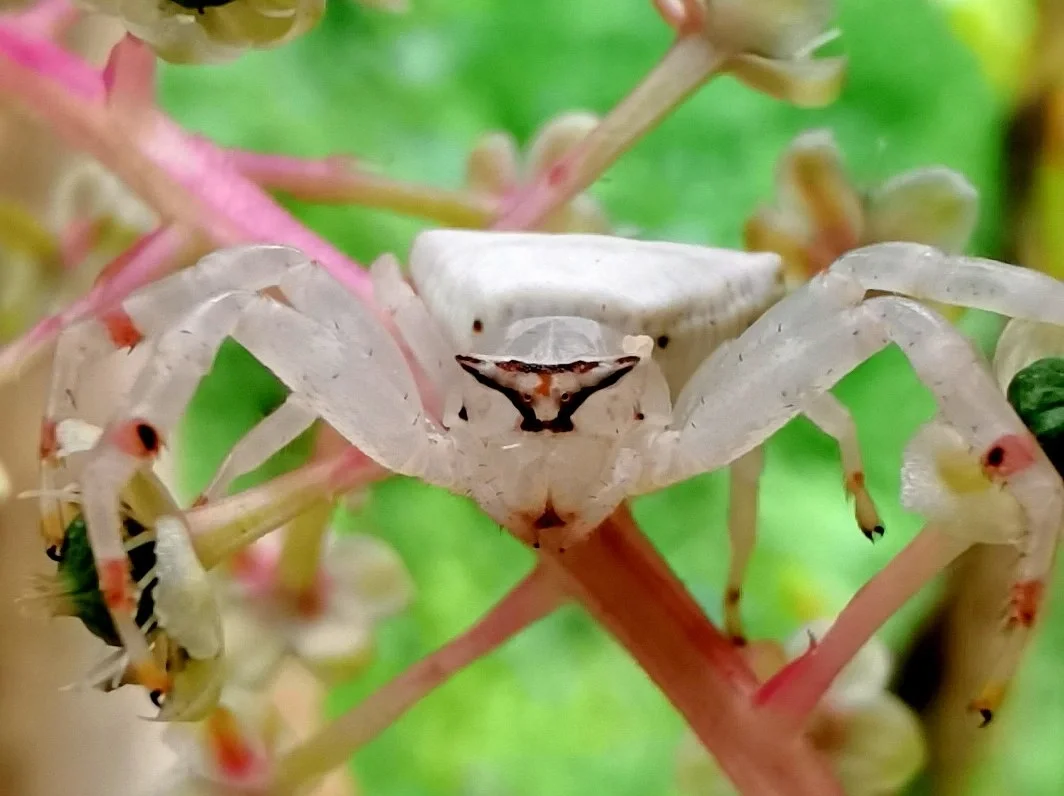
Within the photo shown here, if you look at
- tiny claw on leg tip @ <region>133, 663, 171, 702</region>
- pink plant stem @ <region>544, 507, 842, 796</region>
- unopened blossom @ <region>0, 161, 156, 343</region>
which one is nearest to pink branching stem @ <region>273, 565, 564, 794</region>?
pink plant stem @ <region>544, 507, 842, 796</region>

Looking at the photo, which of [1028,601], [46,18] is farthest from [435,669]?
[46,18]

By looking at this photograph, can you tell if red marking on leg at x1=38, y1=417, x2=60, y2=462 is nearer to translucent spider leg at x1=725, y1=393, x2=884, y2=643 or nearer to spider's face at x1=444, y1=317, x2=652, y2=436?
spider's face at x1=444, y1=317, x2=652, y2=436

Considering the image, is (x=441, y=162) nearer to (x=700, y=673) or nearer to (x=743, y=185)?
(x=743, y=185)

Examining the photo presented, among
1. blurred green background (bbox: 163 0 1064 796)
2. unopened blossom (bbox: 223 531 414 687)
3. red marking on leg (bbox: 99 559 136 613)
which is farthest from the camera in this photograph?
blurred green background (bbox: 163 0 1064 796)

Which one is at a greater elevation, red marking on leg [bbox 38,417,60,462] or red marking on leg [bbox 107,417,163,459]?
red marking on leg [bbox 107,417,163,459]

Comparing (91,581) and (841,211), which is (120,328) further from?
(841,211)

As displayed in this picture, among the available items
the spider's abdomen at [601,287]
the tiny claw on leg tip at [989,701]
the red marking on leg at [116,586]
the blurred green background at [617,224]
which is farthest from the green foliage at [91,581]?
the blurred green background at [617,224]
